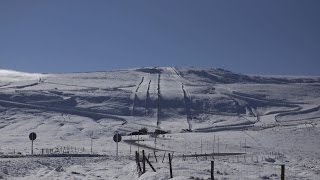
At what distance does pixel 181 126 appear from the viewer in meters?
124

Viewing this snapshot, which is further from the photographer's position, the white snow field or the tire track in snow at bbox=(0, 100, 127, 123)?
the tire track in snow at bbox=(0, 100, 127, 123)

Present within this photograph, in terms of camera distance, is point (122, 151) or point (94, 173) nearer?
point (94, 173)

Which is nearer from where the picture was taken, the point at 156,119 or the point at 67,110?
the point at 156,119

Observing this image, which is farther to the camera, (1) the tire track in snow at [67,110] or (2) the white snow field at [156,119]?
(1) the tire track in snow at [67,110]

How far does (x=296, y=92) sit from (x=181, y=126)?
8442 cm

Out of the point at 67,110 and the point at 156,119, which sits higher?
the point at 67,110

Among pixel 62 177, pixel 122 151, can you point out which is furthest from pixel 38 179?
pixel 122 151

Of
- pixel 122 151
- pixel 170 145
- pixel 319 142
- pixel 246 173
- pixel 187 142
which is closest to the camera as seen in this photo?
pixel 246 173

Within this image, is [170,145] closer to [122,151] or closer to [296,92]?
[122,151]

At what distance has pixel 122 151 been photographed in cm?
5891

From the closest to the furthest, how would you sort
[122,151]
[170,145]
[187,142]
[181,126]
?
[122,151], [170,145], [187,142], [181,126]

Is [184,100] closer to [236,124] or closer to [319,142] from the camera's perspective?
[236,124]

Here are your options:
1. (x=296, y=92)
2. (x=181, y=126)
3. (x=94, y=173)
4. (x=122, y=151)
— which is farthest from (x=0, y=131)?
(x=296, y=92)

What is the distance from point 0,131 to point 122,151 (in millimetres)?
58243
